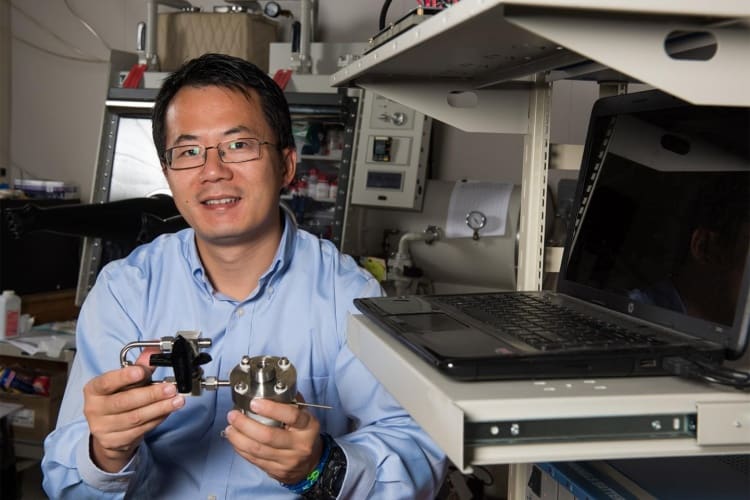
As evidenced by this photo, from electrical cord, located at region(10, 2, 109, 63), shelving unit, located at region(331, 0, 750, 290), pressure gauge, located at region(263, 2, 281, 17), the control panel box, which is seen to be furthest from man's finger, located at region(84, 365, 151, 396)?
electrical cord, located at region(10, 2, 109, 63)

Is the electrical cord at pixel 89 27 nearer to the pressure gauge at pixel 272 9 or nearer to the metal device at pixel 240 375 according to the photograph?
the pressure gauge at pixel 272 9

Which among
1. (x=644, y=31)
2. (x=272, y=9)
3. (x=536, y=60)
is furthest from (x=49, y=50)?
(x=644, y=31)

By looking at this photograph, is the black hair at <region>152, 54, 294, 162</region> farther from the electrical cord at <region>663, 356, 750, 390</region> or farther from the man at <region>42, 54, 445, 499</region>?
the electrical cord at <region>663, 356, 750, 390</region>

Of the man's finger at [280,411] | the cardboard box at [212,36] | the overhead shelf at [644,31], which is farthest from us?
the cardboard box at [212,36]

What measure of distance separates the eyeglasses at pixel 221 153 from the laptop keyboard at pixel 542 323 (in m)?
0.46

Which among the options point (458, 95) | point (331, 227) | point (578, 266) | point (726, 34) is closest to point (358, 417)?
point (578, 266)

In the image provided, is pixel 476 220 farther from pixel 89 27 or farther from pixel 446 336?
pixel 89 27

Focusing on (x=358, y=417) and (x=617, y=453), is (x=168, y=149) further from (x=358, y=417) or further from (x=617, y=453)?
(x=617, y=453)

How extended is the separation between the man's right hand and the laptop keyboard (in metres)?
0.38

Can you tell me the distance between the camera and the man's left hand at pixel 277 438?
84 centimetres

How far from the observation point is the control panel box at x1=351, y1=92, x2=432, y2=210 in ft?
8.19

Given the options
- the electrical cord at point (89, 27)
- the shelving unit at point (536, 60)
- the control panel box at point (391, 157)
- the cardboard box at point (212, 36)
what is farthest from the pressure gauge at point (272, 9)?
the shelving unit at point (536, 60)

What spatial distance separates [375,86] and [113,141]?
2.13 meters

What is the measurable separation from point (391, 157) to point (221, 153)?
4.21ft
